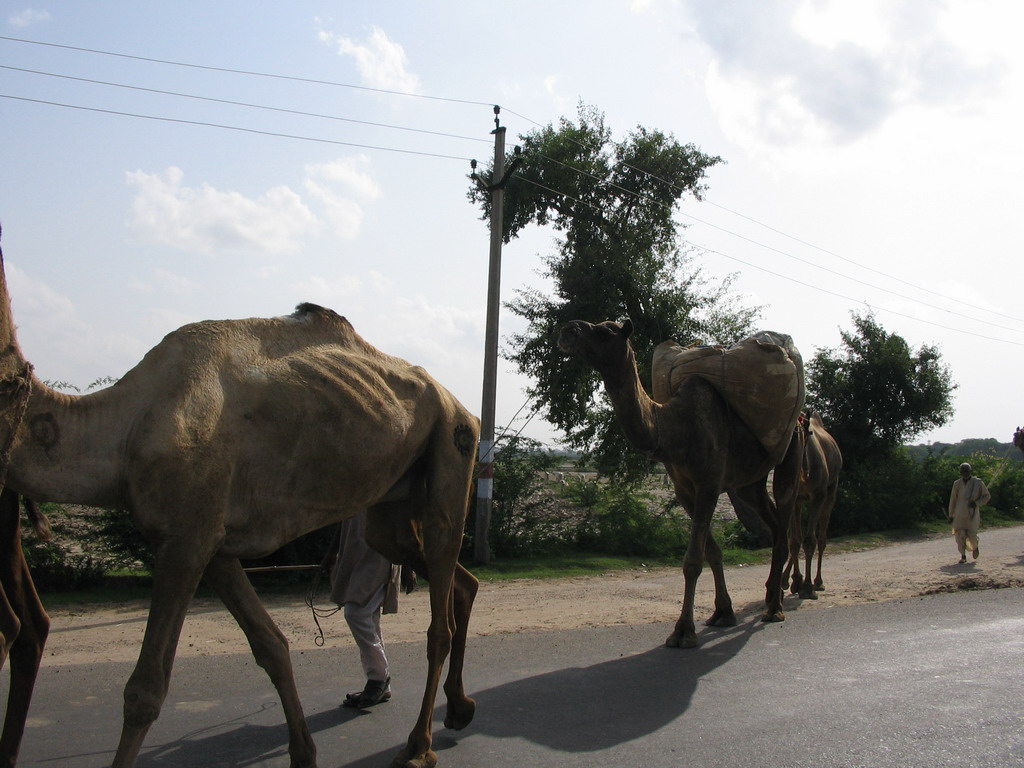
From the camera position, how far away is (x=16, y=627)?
4320 mm

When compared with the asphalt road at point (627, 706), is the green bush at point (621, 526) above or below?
above

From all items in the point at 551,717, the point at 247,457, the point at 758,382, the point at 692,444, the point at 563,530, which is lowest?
the point at 551,717

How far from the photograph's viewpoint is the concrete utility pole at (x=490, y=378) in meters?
13.7

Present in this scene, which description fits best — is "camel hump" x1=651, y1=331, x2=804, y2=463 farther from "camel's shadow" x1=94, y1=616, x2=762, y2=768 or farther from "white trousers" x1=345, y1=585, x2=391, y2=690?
"white trousers" x1=345, y1=585, x2=391, y2=690

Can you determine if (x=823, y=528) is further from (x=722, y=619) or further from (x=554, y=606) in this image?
(x=554, y=606)

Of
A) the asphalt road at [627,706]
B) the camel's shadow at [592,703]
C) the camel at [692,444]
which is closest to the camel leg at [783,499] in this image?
the camel at [692,444]

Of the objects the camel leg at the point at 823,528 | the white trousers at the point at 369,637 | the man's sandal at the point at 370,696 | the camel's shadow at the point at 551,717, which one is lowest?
the camel's shadow at the point at 551,717

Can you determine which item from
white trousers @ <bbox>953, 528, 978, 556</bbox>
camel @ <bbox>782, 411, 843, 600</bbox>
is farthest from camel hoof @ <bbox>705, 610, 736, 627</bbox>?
white trousers @ <bbox>953, 528, 978, 556</bbox>

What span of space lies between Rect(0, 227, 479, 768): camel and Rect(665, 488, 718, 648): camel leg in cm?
318

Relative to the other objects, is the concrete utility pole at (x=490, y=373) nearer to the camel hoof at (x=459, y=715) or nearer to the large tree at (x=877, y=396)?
the camel hoof at (x=459, y=715)

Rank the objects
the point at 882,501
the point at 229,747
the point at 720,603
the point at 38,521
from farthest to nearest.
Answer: the point at 882,501 < the point at 720,603 < the point at 229,747 < the point at 38,521

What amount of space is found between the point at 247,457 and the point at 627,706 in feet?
10.9

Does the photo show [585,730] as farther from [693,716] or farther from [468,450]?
[468,450]

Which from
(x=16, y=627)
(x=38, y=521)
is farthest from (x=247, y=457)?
(x=38, y=521)
